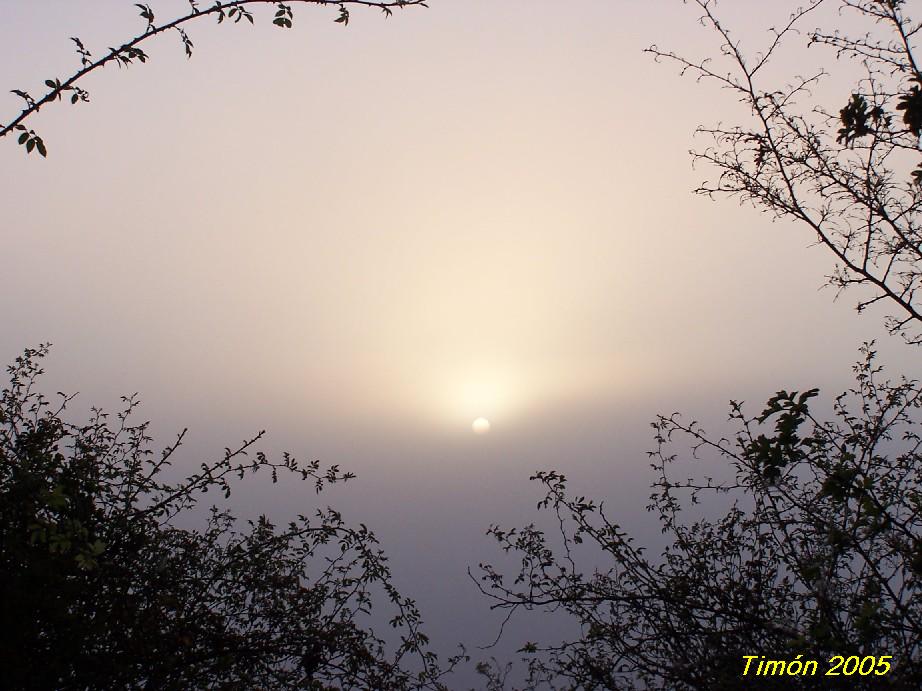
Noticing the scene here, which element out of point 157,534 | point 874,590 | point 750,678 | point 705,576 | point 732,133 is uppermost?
point 732,133

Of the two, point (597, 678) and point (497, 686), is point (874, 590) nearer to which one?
point (597, 678)

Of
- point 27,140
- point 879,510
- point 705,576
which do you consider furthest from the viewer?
point 705,576

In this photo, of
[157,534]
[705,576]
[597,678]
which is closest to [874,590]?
[705,576]

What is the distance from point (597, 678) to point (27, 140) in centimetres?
513

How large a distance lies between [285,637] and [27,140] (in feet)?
15.1

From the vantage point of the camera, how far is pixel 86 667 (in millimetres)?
5027

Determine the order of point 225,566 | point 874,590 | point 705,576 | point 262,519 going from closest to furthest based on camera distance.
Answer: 1. point 874,590
2. point 705,576
3. point 225,566
4. point 262,519

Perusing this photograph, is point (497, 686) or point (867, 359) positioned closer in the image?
point (867, 359)

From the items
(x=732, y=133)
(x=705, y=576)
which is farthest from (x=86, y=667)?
(x=732, y=133)

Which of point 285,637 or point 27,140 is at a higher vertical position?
point 27,140

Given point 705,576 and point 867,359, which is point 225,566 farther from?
point 867,359

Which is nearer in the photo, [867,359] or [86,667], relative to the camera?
[86,667]

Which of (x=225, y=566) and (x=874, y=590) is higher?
(x=225, y=566)

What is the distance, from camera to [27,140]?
10.9 feet
